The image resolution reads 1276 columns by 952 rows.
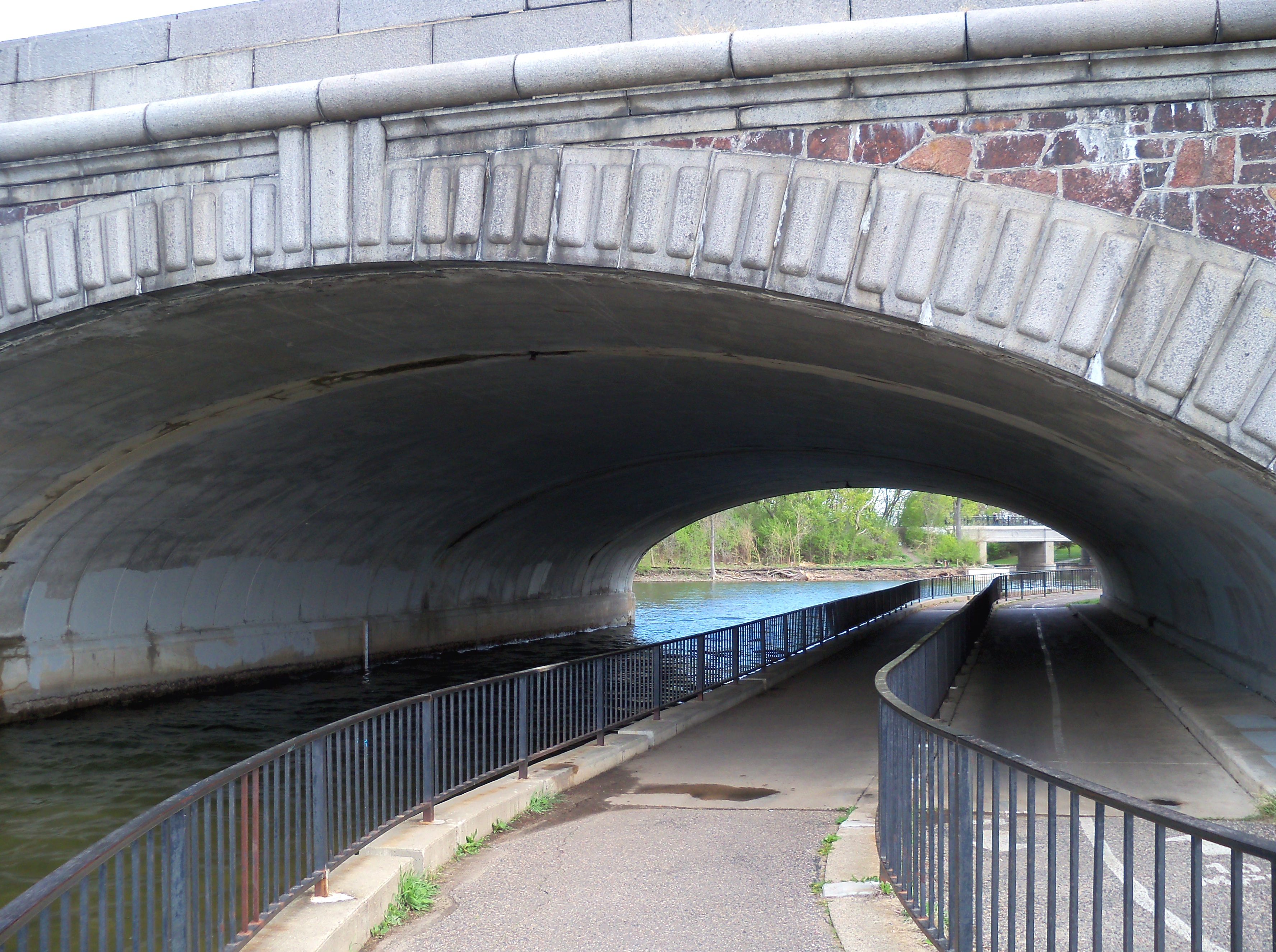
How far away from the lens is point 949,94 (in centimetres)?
697

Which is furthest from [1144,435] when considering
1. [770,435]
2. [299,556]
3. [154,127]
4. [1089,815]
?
[299,556]

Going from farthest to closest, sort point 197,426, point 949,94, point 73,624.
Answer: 1. point 73,624
2. point 197,426
3. point 949,94

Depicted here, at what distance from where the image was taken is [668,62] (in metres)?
7.23

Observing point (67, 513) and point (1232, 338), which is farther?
point (67, 513)

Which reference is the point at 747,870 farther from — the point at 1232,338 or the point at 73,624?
the point at 73,624

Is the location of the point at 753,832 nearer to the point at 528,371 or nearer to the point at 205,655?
the point at 528,371

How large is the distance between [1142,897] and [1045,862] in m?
0.83

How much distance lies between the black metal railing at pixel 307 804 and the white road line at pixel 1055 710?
13.7 ft

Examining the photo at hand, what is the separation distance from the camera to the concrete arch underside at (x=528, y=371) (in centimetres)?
667

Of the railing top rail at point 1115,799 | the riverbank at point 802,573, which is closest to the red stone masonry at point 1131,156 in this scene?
the railing top rail at point 1115,799

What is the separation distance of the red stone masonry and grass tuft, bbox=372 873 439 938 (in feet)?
17.2

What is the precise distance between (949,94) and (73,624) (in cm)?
1381

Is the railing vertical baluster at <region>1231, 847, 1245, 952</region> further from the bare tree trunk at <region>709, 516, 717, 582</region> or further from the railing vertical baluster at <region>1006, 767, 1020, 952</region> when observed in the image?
the bare tree trunk at <region>709, 516, 717, 582</region>

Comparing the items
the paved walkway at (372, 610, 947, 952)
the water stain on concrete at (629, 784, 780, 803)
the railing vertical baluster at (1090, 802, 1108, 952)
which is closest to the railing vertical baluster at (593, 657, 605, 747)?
the paved walkway at (372, 610, 947, 952)
